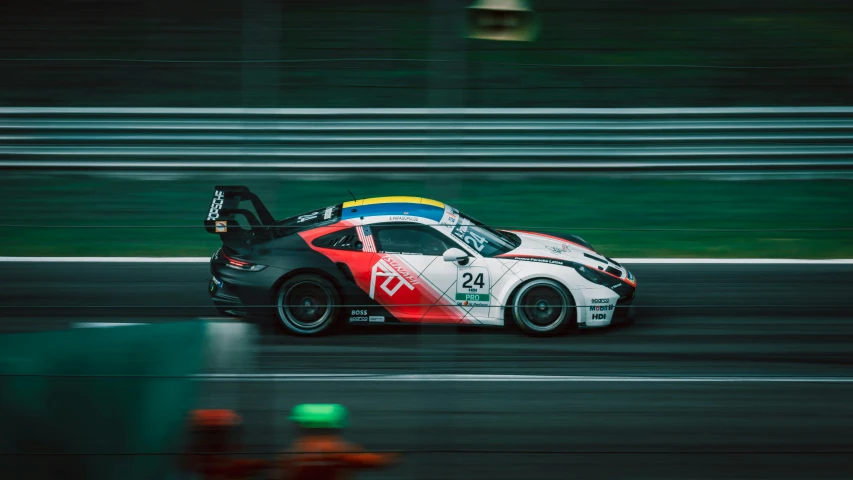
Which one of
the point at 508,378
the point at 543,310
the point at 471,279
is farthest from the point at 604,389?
the point at 471,279

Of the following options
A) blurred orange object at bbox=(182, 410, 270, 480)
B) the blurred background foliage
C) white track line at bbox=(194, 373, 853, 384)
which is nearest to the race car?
white track line at bbox=(194, 373, 853, 384)

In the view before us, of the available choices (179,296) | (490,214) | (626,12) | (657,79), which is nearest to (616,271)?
(490,214)

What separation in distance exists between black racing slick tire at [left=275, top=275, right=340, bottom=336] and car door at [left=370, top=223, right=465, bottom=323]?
8.6 inches

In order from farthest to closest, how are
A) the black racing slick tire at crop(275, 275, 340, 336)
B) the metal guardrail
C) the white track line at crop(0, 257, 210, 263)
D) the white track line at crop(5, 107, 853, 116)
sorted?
1. the black racing slick tire at crop(275, 275, 340, 336)
2. the white track line at crop(5, 107, 853, 116)
3. the metal guardrail
4. the white track line at crop(0, 257, 210, 263)

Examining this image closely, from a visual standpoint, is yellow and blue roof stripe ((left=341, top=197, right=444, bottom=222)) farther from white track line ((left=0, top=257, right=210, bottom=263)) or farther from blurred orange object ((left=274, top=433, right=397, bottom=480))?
blurred orange object ((left=274, top=433, right=397, bottom=480))

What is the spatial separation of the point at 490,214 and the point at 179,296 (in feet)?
5.32

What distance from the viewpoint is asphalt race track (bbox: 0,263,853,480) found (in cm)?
209

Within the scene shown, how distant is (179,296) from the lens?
2.41 m

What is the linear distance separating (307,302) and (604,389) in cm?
119

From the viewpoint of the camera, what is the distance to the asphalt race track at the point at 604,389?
2086mm

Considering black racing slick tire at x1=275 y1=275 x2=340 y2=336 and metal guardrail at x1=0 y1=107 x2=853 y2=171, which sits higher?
metal guardrail at x1=0 y1=107 x2=853 y2=171

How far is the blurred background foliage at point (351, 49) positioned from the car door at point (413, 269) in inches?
24.1

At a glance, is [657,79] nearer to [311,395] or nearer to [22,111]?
[311,395]

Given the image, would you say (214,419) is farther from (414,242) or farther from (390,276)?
(414,242)
